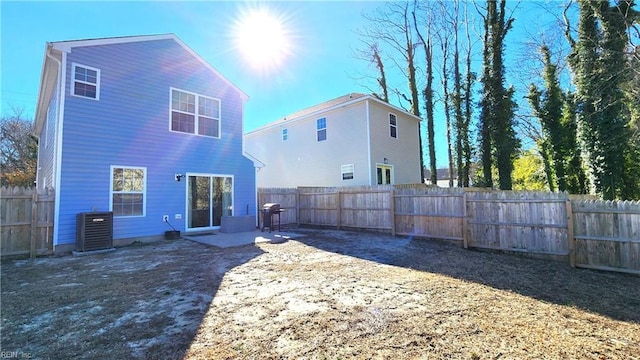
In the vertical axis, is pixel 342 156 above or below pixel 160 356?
above

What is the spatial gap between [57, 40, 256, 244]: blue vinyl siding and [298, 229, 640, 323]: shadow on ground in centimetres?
494

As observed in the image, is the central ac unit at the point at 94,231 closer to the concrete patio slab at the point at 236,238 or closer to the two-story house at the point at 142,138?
the two-story house at the point at 142,138

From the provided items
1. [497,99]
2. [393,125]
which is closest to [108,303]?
[393,125]

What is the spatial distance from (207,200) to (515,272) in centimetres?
961

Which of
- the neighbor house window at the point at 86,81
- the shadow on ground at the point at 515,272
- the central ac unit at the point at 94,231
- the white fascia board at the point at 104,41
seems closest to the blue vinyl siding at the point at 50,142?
the neighbor house window at the point at 86,81

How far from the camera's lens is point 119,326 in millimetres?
3344

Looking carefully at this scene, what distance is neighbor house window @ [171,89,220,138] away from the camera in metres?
10.2

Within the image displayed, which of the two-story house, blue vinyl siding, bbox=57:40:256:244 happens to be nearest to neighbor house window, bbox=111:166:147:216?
the two-story house

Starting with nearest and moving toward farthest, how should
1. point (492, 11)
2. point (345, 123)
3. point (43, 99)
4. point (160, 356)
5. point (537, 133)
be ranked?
1. point (160, 356)
2. point (43, 99)
3. point (345, 123)
4. point (492, 11)
5. point (537, 133)

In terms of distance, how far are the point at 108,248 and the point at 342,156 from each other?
1075cm

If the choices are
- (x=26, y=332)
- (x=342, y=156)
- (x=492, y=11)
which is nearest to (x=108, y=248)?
(x=26, y=332)

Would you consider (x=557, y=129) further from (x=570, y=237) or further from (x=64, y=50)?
(x=64, y=50)

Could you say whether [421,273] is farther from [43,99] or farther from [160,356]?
[43,99]

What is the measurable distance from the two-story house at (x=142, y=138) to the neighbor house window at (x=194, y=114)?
0.04m
